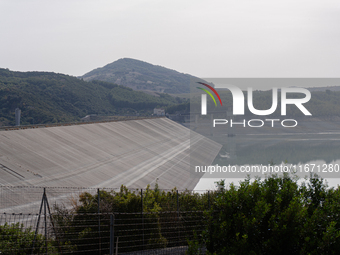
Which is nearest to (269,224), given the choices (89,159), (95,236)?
(95,236)

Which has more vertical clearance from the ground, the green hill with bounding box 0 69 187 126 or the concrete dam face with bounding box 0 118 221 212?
the green hill with bounding box 0 69 187 126

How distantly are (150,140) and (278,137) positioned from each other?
41583mm

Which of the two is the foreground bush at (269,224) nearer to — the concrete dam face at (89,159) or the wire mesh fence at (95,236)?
the wire mesh fence at (95,236)

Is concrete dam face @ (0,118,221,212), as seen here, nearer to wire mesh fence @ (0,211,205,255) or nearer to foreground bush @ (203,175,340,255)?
wire mesh fence @ (0,211,205,255)

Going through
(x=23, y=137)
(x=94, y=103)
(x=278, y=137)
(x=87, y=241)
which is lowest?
(x=87, y=241)

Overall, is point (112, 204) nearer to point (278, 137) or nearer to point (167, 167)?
point (167, 167)

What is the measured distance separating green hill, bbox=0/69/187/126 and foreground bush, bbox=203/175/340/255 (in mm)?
54828

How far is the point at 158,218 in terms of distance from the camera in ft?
25.3

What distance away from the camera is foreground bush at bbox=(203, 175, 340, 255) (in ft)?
14.3

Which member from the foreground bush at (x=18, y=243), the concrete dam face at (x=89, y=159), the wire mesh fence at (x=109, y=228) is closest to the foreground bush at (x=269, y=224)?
the wire mesh fence at (x=109, y=228)

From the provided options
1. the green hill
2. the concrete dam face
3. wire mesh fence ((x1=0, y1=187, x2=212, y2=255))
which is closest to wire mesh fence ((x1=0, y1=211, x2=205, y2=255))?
wire mesh fence ((x1=0, y1=187, x2=212, y2=255))

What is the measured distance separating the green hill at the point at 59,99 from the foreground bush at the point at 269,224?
54.8 m

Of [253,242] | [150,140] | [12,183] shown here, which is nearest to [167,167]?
[150,140]

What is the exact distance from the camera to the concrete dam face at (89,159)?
1900 centimetres
